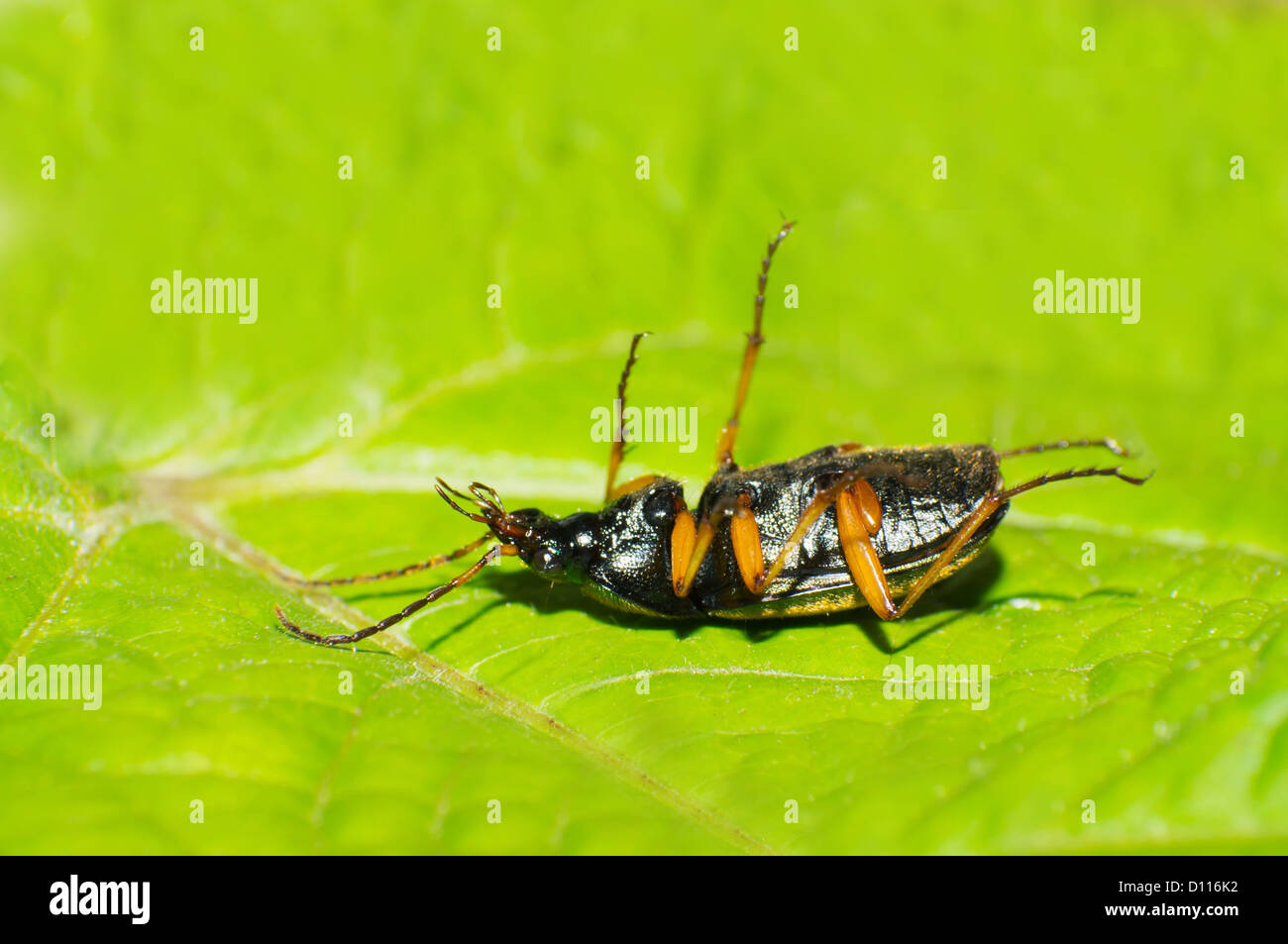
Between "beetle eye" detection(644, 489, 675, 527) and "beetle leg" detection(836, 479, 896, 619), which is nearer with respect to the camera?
"beetle leg" detection(836, 479, 896, 619)

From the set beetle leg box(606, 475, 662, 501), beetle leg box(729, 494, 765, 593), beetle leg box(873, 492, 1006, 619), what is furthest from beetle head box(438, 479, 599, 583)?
beetle leg box(873, 492, 1006, 619)

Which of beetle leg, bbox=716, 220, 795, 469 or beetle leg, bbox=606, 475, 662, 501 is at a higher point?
beetle leg, bbox=716, 220, 795, 469

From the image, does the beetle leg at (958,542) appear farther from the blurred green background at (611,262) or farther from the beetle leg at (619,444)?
the beetle leg at (619,444)

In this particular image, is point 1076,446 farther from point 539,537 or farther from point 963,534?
point 539,537

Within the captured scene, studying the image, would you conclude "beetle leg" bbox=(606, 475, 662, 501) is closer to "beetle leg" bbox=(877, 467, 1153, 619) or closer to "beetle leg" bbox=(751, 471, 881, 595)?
"beetle leg" bbox=(751, 471, 881, 595)

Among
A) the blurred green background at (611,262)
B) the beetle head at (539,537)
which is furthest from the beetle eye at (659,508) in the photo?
the blurred green background at (611,262)

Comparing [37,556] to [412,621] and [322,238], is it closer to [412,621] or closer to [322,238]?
[412,621]
